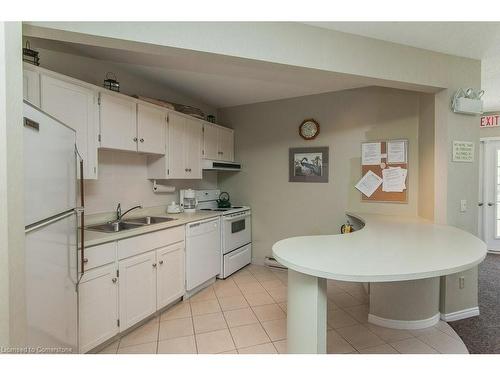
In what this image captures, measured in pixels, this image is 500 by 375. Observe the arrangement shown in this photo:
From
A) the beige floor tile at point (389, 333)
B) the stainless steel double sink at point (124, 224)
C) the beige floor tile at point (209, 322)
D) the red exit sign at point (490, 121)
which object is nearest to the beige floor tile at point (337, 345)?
the beige floor tile at point (389, 333)

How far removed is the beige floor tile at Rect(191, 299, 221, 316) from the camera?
263 centimetres

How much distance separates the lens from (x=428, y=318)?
7.52 ft

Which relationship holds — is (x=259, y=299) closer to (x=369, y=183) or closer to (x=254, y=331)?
(x=254, y=331)

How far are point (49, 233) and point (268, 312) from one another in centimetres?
204

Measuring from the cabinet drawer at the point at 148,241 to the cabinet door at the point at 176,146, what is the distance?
721mm

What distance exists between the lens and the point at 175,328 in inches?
91.1

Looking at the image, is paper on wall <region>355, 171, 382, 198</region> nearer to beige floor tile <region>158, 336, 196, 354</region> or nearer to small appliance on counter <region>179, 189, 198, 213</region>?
small appliance on counter <region>179, 189, 198, 213</region>

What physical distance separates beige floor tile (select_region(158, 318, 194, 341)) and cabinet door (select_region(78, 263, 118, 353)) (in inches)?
15.4

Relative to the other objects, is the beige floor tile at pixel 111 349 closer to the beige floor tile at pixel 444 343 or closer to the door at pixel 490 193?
the beige floor tile at pixel 444 343

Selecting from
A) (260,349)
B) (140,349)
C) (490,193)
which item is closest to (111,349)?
(140,349)

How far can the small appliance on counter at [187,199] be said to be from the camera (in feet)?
11.3

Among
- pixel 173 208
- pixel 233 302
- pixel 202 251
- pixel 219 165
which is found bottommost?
pixel 233 302

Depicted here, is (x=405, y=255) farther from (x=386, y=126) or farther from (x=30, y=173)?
(x=386, y=126)

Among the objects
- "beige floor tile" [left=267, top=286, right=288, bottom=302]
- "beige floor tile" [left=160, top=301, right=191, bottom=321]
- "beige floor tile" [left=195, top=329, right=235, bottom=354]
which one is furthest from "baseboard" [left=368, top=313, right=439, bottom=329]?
"beige floor tile" [left=160, top=301, right=191, bottom=321]
